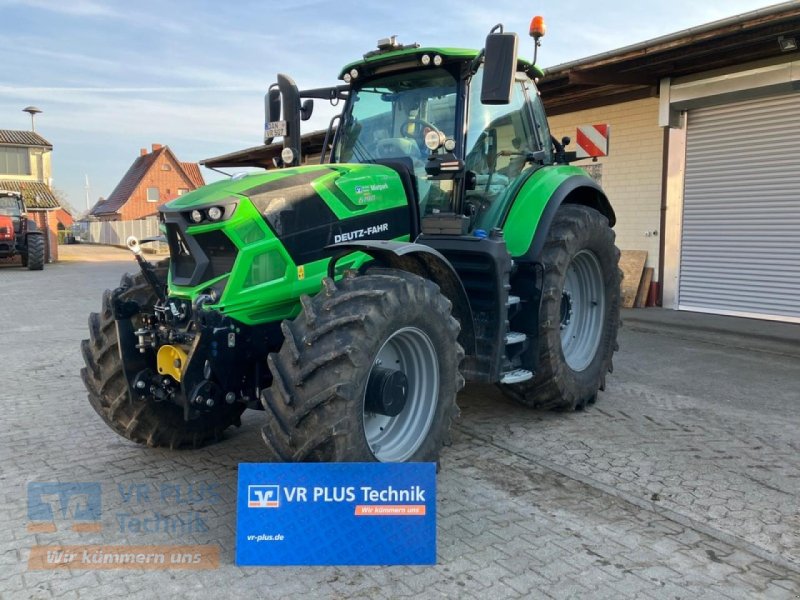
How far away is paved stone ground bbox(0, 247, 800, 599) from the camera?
2684 mm

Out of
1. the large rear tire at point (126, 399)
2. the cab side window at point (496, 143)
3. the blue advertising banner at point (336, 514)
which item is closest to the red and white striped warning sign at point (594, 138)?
the cab side window at point (496, 143)

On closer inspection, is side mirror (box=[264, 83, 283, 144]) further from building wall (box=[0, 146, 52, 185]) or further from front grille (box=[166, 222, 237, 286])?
building wall (box=[0, 146, 52, 185])

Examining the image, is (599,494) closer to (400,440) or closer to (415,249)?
(400,440)

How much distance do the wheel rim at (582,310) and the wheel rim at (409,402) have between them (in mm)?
1926

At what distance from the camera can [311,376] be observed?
110 inches

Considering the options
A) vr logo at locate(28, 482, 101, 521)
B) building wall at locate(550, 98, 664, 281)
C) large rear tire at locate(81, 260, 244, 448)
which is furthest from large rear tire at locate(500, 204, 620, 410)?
building wall at locate(550, 98, 664, 281)

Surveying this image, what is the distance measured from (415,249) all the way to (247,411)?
2360 mm

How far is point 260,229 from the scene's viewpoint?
3324 millimetres

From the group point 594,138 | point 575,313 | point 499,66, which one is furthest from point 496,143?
point 594,138

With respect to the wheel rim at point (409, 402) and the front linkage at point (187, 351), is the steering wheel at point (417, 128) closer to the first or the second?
the wheel rim at point (409, 402)

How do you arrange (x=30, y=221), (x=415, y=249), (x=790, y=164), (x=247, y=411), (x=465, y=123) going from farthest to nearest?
1. (x=30, y=221)
2. (x=790, y=164)
3. (x=247, y=411)
4. (x=465, y=123)
5. (x=415, y=249)

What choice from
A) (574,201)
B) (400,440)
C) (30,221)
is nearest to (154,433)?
(400,440)

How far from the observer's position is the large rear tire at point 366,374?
279 cm

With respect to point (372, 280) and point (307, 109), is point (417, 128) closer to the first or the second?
point (307, 109)
